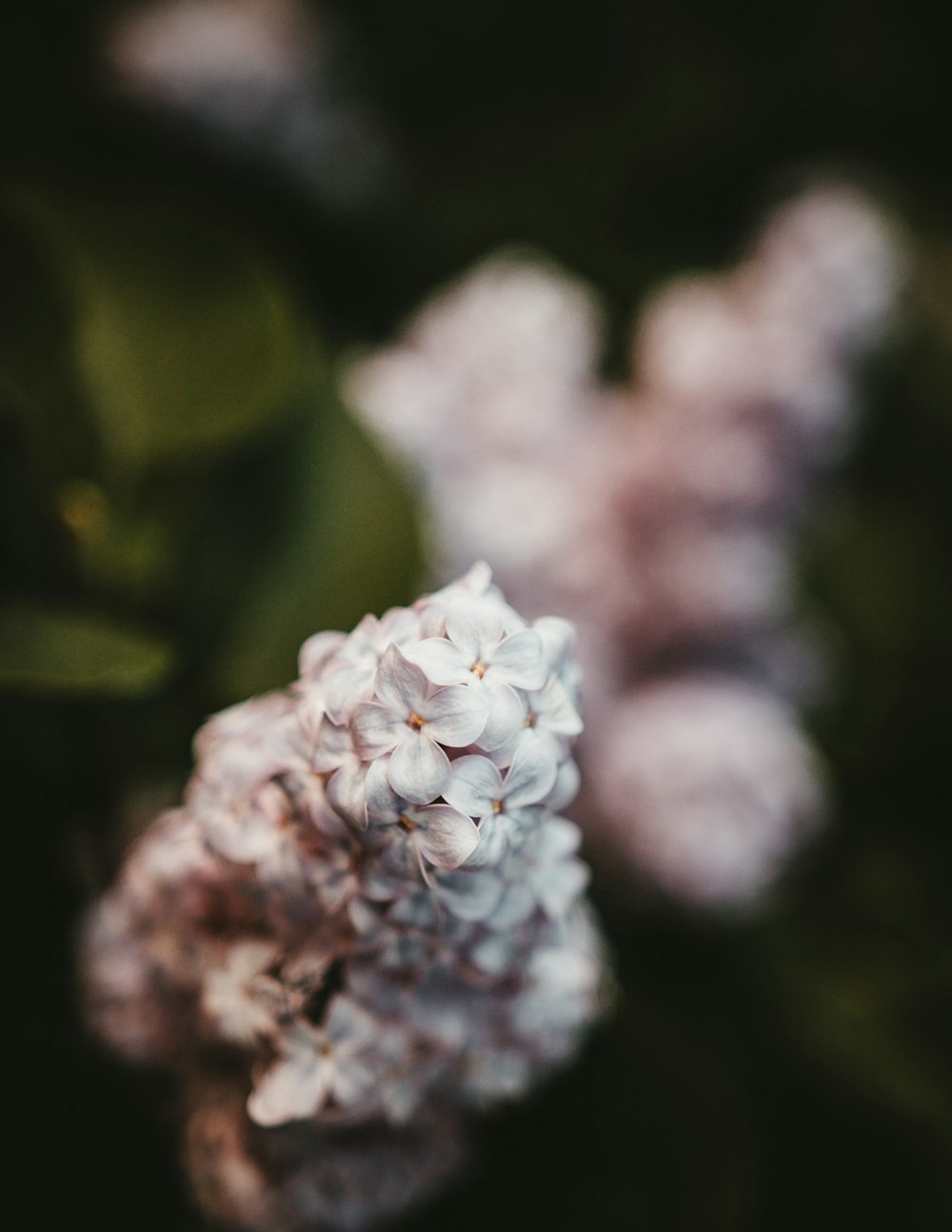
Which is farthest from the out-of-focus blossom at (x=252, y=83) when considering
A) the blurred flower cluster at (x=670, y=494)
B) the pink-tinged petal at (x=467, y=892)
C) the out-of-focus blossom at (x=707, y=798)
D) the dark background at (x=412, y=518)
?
the pink-tinged petal at (x=467, y=892)

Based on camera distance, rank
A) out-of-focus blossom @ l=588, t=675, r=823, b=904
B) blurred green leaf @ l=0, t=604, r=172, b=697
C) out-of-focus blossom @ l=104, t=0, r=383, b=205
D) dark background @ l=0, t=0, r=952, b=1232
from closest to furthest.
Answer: blurred green leaf @ l=0, t=604, r=172, b=697, dark background @ l=0, t=0, r=952, b=1232, out-of-focus blossom @ l=588, t=675, r=823, b=904, out-of-focus blossom @ l=104, t=0, r=383, b=205

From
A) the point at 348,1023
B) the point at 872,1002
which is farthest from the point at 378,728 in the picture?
the point at 872,1002

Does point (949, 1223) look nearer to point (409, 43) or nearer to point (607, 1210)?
point (607, 1210)

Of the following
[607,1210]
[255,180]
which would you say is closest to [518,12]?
[255,180]

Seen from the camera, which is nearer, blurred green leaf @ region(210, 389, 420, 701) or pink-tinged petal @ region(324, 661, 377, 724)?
pink-tinged petal @ region(324, 661, 377, 724)

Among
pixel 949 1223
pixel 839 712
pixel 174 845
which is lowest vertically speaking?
pixel 949 1223

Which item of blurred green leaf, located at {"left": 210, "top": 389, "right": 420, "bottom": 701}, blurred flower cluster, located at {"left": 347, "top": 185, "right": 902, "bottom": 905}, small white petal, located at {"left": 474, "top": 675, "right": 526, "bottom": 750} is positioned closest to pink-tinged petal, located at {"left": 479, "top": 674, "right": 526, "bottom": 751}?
small white petal, located at {"left": 474, "top": 675, "right": 526, "bottom": 750}

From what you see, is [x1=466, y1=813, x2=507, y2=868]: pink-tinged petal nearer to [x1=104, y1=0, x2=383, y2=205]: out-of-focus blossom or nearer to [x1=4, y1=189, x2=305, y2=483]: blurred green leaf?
[x1=4, y1=189, x2=305, y2=483]: blurred green leaf
